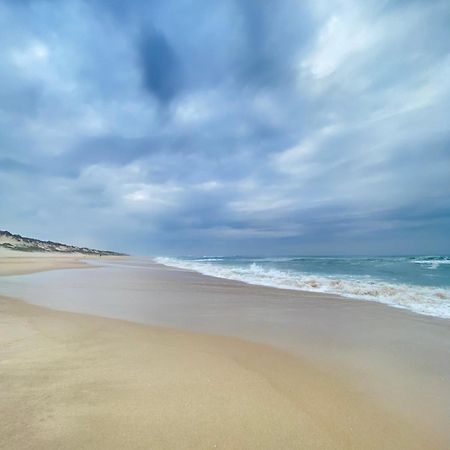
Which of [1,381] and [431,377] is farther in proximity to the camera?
[431,377]

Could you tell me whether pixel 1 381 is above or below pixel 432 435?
above

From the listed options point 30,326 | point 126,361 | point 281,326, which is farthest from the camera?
point 281,326

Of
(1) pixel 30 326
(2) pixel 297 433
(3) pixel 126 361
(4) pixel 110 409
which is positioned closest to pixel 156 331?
(3) pixel 126 361

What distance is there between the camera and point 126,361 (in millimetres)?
3816

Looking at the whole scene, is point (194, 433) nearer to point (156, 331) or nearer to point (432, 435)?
point (432, 435)

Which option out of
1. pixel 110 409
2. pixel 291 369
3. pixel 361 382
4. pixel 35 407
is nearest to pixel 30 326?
pixel 35 407

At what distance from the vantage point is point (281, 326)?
6207 millimetres

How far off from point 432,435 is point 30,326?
652 centimetres

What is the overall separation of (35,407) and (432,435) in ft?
12.7

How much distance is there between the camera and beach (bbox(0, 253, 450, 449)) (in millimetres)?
2400

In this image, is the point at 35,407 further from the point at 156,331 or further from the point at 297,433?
the point at 156,331

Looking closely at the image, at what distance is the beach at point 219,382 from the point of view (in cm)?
240

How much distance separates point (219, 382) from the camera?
3.32m

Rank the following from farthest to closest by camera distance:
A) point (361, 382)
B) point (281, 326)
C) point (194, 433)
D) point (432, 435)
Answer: point (281, 326) < point (361, 382) < point (432, 435) < point (194, 433)
